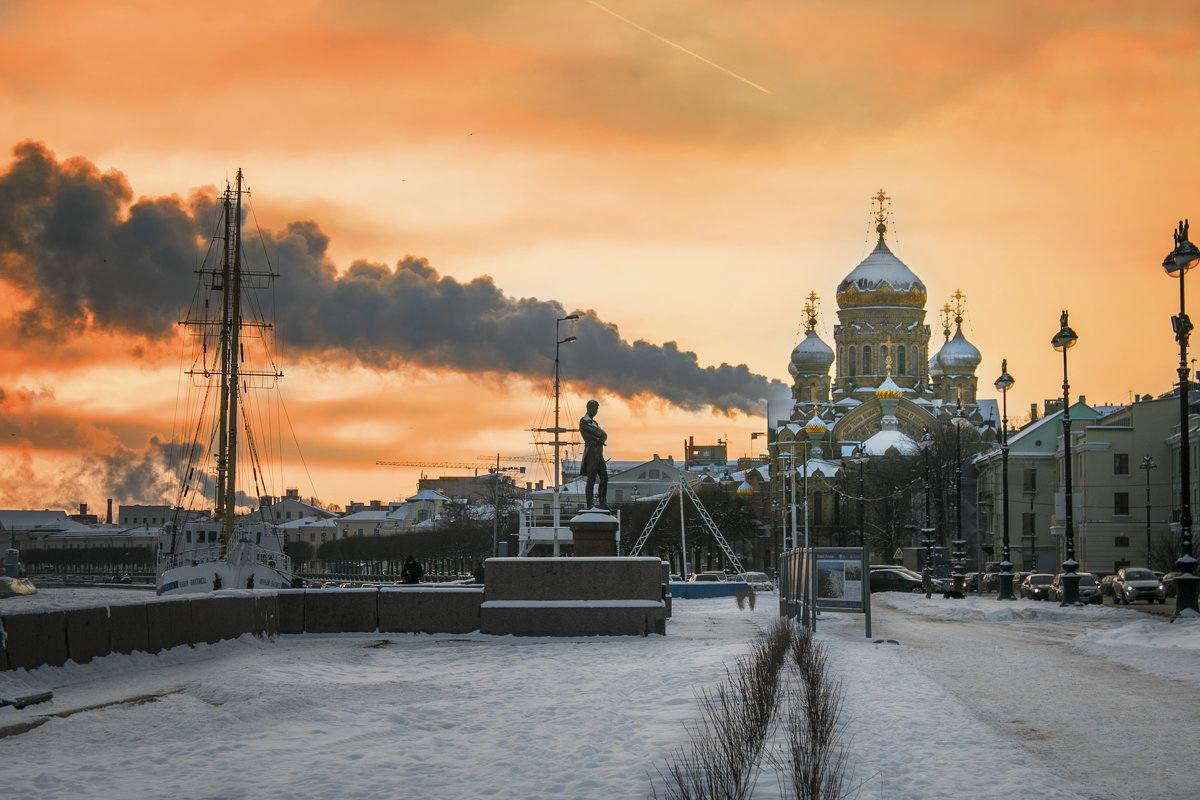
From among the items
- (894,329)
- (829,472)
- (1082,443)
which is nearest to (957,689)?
(1082,443)

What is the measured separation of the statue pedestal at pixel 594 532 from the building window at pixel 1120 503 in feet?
186

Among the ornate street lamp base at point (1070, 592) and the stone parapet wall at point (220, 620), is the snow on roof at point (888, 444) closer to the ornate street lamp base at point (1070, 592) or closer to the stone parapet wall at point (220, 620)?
the ornate street lamp base at point (1070, 592)

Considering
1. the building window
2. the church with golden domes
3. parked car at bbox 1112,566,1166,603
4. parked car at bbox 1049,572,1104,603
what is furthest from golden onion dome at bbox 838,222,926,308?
parked car at bbox 1112,566,1166,603

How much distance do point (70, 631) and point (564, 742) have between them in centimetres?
710

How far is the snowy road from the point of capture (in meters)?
10.0

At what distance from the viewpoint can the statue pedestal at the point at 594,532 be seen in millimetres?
25266

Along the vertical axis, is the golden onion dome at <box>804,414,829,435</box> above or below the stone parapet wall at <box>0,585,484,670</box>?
above

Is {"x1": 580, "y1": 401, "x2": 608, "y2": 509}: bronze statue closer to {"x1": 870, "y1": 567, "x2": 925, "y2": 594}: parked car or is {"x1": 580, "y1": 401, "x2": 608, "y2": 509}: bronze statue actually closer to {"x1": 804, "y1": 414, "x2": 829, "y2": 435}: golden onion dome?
{"x1": 870, "y1": 567, "x2": 925, "y2": 594}: parked car

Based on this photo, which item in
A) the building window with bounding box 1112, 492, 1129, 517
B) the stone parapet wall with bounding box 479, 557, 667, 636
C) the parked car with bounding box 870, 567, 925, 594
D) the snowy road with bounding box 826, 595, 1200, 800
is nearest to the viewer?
the snowy road with bounding box 826, 595, 1200, 800

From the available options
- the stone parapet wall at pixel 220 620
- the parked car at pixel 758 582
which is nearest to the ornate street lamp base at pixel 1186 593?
the stone parapet wall at pixel 220 620

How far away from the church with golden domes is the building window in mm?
45181

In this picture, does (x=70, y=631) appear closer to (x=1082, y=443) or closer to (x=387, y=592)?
(x=387, y=592)

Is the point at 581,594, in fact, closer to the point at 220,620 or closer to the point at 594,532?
the point at 594,532

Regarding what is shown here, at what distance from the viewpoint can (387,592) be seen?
2302 cm
